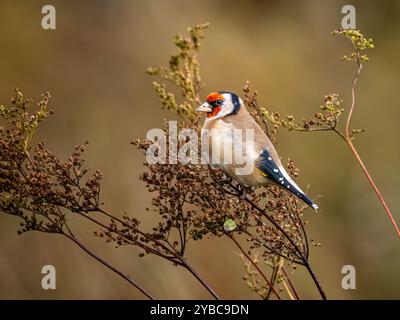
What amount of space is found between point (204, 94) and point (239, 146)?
294 centimetres

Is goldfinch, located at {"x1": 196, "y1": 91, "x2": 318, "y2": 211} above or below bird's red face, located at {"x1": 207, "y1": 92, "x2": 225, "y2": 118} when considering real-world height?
below

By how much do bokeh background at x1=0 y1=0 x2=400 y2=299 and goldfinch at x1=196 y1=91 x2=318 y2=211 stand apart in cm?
210

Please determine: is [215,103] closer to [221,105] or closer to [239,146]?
[221,105]

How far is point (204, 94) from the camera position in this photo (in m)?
6.55

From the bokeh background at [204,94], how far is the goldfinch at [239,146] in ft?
6.90

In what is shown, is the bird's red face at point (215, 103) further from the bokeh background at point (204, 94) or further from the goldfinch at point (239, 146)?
the bokeh background at point (204, 94)

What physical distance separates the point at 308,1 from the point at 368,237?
3.01 metres

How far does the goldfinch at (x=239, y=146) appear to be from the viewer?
346 cm

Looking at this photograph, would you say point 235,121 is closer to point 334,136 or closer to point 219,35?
point 334,136

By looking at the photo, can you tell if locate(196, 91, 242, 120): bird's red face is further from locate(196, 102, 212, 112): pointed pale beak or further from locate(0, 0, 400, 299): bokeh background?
locate(0, 0, 400, 299): bokeh background

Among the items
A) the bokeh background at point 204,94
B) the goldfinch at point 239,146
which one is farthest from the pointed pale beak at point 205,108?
the bokeh background at point 204,94

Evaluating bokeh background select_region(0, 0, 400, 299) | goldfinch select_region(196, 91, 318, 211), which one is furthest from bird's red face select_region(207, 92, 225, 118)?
bokeh background select_region(0, 0, 400, 299)

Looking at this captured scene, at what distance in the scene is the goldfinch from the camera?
11.3 feet

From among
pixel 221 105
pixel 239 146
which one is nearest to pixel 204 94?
pixel 221 105
